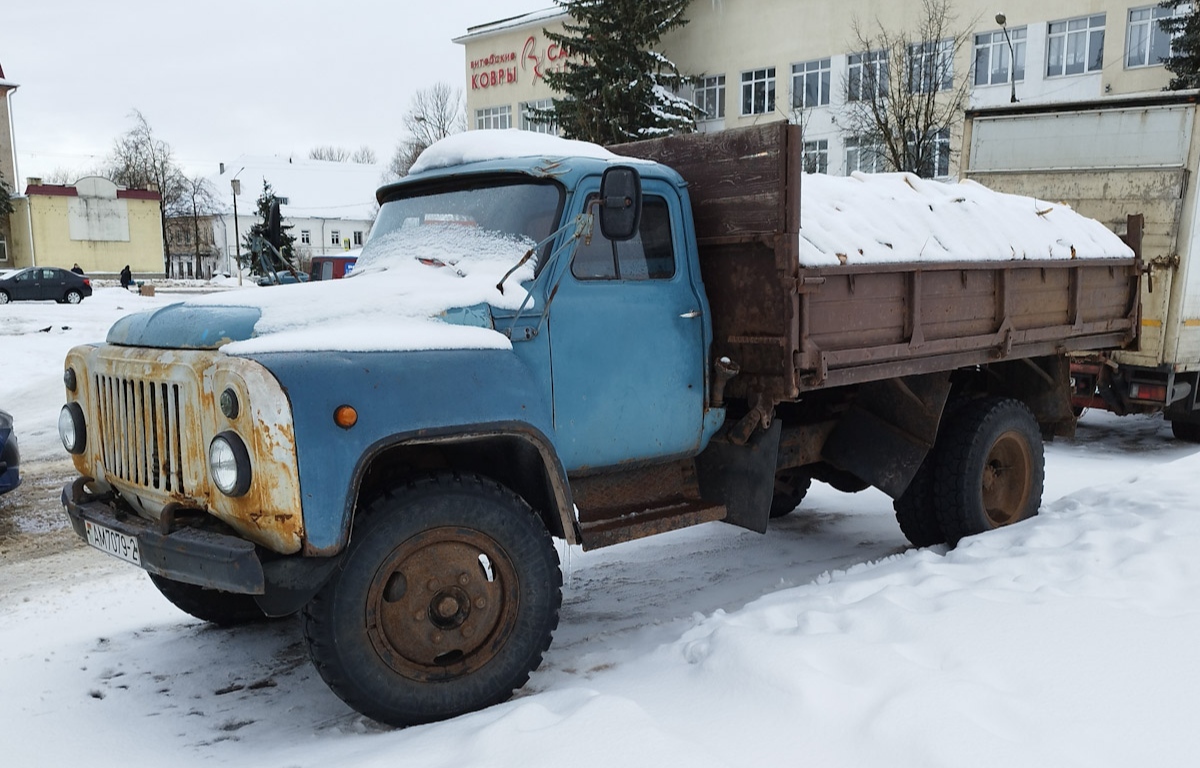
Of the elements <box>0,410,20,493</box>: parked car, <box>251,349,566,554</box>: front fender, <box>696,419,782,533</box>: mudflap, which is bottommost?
<box>0,410,20,493</box>: parked car

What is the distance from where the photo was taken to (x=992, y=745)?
9.59 feet

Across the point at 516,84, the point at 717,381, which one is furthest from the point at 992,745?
the point at 516,84

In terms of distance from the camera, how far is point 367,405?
337cm

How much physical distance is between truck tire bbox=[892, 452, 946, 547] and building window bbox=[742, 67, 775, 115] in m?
28.4

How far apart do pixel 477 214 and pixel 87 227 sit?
51816 mm

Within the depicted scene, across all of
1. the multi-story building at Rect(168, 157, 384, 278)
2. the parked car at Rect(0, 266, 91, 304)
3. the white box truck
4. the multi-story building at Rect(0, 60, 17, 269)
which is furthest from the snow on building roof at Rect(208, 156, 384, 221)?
the white box truck

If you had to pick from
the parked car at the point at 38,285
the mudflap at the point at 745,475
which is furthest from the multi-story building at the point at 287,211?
the mudflap at the point at 745,475

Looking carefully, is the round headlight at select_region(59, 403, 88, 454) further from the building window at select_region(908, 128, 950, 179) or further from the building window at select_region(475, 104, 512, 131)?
the building window at select_region(475, 104, 512, 131)

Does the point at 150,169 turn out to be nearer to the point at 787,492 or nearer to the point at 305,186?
the point at 305,186

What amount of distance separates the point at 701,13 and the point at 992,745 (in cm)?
3404

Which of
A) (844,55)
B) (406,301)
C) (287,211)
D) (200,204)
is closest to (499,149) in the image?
(406,301)

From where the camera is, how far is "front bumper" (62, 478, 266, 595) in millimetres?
3238

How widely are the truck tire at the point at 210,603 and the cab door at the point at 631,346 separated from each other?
1901 millimetres

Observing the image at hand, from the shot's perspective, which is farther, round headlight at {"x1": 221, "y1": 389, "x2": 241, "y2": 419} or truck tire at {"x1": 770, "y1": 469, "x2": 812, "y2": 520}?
truck tire at {"x1": 770, "y1": 469, "x2": 812, "y2": 520}
